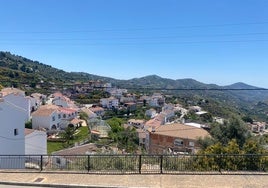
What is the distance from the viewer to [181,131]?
4884 cm

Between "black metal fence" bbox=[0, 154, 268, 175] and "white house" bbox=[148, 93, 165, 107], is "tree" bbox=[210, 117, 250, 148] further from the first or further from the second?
"white house" bbox=[148, 93, 165, 107]

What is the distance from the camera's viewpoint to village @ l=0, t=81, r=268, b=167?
27.1 metres

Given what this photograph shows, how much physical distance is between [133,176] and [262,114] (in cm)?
13460

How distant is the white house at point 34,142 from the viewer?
3322 cm

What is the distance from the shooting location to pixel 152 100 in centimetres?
12731

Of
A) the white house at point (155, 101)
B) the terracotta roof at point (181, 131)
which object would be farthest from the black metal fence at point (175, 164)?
the white house at point (155, 101)

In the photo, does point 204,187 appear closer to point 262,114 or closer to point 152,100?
point 152,100

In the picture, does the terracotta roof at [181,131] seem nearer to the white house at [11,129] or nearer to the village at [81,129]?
the village at [81,129]

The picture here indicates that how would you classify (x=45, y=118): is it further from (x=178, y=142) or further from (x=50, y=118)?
(x=178, y=142)

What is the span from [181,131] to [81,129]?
2281 cm

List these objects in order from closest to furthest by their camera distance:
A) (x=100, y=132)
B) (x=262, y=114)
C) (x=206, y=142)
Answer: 1. (x=206, y=142)
2. (x=100, y=132)
3. (x=262, y=114)

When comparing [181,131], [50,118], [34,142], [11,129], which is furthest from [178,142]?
[50,118]

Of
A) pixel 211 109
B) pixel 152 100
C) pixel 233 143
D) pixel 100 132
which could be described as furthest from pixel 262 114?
pixel 233 143

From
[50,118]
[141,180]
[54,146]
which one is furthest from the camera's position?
[50,118]
